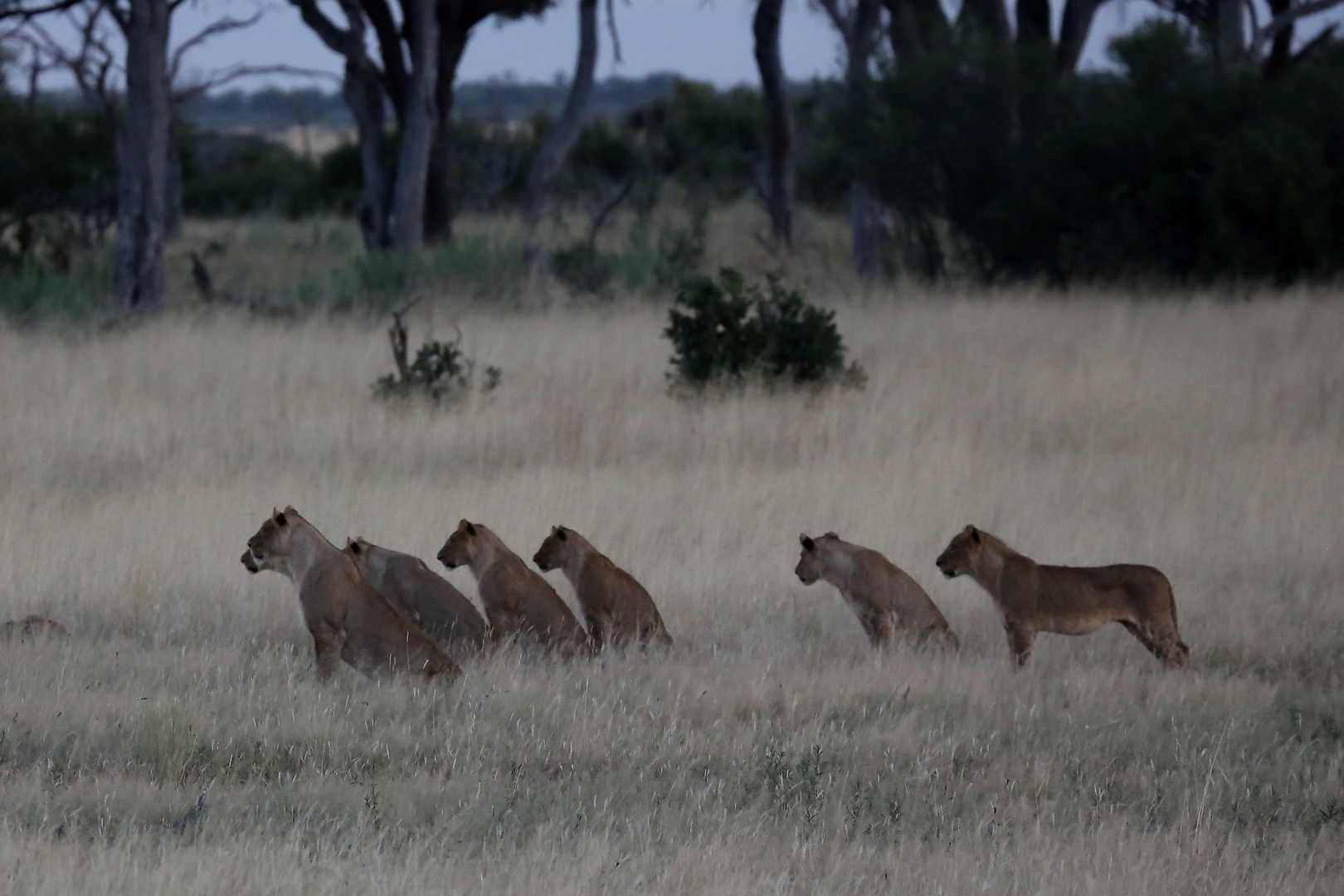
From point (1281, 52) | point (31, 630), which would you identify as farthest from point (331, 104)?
point (31, 630)

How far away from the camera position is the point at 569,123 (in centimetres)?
2314

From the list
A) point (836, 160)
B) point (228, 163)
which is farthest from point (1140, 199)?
point (228, 163)

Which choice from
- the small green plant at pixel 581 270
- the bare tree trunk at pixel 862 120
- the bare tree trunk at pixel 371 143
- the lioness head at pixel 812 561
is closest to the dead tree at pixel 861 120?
the bare tree trunk at pixel 862 120

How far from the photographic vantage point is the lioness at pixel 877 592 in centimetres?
669

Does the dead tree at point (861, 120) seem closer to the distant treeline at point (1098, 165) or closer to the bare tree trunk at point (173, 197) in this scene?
the distant treeline at point (1098, 165)

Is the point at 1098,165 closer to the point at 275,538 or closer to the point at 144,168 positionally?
the point at 144,168

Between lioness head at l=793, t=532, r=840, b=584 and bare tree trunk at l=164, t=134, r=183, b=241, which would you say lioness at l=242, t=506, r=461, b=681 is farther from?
bare tree trunk at l=164, t=134, r=183, b=241

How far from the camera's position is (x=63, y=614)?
709cm

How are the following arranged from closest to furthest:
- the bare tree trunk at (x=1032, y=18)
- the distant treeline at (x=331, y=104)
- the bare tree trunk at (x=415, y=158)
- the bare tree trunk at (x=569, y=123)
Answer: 1. the bare tree trunk at (x=415, y=158)
2. the bare tree trunk at (x=569, y=123)
3. the bare tree trunk at (x=1032, y=18)
4. the distant treeline at (x=331, y=104)

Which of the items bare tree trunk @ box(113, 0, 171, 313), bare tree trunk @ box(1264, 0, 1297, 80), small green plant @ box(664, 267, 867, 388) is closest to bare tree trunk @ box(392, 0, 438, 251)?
bare tree trunk @ box(113, 0, 171, 313)

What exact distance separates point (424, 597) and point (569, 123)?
17.3 metres

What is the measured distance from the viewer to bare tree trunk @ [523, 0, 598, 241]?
22.6m

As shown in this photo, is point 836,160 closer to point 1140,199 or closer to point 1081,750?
point 1140,199

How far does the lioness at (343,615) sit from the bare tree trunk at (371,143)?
17.2 meters
